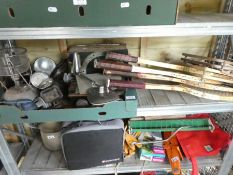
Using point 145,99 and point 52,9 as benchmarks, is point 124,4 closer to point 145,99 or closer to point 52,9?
point 52,9

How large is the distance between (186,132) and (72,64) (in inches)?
33.5

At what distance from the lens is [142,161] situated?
1.20 metres

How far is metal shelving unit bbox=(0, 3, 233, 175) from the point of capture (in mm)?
738

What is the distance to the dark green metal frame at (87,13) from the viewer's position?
0.67 m

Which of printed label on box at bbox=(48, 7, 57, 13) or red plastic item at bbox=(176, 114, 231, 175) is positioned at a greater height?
printed label on box at bbox=(48, 7, 57, 13)

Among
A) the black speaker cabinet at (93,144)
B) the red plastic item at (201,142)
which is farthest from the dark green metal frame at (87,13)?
the red plastic item at (201,142)

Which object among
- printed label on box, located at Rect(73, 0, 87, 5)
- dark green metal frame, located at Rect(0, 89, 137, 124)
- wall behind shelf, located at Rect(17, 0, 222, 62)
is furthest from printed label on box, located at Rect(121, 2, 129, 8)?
wall behind shelf, located at Rect(17, 0, 222, 62)

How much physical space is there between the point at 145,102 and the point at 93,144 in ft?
1.16

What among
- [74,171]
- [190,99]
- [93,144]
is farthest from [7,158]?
[190,99]

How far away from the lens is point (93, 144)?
40.5 inches

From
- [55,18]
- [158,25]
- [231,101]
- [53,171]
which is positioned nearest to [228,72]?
[231,101]

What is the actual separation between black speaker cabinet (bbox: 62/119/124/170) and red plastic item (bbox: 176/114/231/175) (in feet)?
1.37

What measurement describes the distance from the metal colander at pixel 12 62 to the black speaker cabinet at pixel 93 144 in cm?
40

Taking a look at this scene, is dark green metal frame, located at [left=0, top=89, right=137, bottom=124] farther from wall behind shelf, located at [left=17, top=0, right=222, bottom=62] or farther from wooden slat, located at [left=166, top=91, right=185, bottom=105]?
wall behind shelf, located at [left=17, top=0, right=222, bottom=62]
